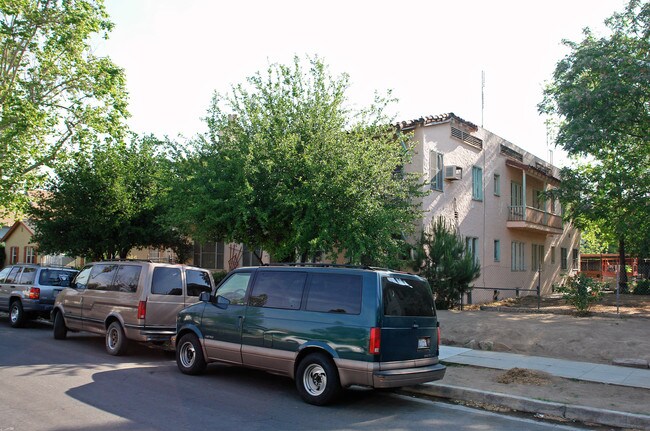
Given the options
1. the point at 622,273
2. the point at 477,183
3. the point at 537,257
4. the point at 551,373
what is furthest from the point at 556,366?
the point at 622,273

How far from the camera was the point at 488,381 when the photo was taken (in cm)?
917

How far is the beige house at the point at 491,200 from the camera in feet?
68.0

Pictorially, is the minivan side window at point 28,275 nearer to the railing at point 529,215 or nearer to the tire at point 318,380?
the tire at point 318,380

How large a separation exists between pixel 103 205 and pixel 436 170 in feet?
40.6

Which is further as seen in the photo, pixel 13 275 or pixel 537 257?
pixel 537 257

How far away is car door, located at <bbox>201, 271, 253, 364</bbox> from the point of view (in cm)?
884

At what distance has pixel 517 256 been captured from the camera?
27375mm

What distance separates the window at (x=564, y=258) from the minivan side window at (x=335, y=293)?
29.1 metres

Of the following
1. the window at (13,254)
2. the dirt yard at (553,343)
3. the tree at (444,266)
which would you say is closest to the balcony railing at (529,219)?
the dirt yard at (553,343)

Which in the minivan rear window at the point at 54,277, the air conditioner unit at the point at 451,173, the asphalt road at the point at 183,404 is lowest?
the asphalt road at the point at 183,404

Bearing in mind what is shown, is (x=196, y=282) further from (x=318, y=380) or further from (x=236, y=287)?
(x=318, y=380)

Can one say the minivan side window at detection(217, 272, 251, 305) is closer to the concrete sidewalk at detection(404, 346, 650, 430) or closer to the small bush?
the concrete sidewalk at detection(404, 346, 650, 430)

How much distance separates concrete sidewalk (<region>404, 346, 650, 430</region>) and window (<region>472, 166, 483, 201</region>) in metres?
12.2

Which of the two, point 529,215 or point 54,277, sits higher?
point 529,215
